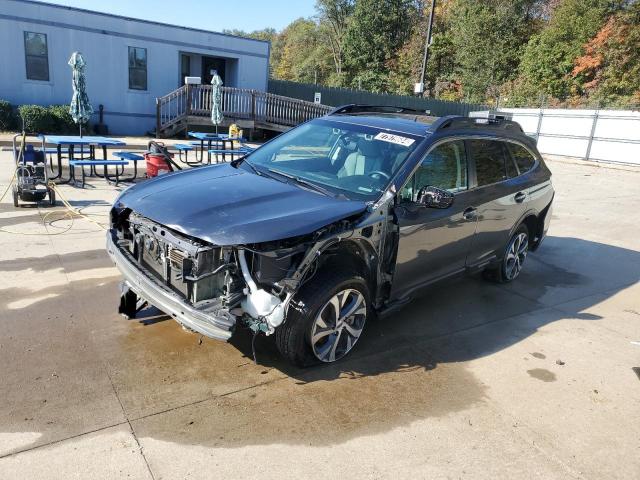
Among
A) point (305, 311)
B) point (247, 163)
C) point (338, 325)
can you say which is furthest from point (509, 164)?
point (305, 311)

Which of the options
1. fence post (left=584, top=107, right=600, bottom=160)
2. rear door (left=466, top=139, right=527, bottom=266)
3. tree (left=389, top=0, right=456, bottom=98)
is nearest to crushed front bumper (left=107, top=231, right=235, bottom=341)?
rear door (left=466, top=139, right=527, bottom=266)

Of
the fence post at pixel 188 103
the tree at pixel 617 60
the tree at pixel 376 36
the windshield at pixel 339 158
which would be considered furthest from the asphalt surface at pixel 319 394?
the tree at pixel 376 36

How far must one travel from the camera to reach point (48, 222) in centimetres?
688

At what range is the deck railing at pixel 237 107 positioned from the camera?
18.7m

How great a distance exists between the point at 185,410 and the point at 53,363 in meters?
1.12

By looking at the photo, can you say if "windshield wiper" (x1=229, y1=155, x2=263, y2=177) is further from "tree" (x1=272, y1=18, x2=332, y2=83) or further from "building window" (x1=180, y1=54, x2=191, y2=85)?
"tree" (x1=272, y1=18, x2=332, y2=83)

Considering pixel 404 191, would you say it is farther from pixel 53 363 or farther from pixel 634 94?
pixel 634 94

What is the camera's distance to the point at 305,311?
334 centimetres

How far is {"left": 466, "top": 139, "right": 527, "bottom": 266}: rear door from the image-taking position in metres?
4.73

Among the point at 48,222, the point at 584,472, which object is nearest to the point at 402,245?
the point at 584,472

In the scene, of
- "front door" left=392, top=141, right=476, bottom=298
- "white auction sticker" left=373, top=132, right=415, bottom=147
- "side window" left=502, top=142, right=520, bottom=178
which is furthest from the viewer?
"side window" left=502, top=142, right=520, bottom=178

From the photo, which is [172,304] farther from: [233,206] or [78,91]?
[78,91]

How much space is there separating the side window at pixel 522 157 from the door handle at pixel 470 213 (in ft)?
3.95

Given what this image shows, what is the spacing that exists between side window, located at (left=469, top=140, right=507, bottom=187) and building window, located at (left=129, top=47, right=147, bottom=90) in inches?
690
